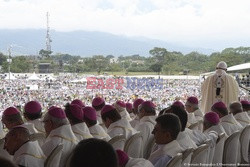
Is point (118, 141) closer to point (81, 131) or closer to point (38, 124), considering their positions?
point (81, 131)

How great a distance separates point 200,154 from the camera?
2467 mm

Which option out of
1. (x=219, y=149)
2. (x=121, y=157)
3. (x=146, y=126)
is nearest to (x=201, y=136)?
(x=219, y=149)

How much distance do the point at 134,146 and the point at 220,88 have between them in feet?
11.2

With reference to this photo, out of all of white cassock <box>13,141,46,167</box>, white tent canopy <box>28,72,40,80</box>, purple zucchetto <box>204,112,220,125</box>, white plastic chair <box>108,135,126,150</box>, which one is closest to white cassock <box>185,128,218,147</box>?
purple zucchetto <box>204,112,220,125</box>

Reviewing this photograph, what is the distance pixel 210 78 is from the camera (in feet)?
20.1

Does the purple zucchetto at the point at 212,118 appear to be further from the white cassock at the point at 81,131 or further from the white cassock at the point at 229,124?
the white cassock at the point at 81,131

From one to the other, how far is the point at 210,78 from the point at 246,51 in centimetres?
530

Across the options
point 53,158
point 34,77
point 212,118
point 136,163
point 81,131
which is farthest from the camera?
point 34,77

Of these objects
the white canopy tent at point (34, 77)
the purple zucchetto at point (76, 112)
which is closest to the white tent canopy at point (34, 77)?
the white canopy tent at point (34, 77)

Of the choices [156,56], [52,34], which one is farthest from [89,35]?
[156,56]

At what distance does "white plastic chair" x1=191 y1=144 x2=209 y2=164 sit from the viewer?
8.00 feet

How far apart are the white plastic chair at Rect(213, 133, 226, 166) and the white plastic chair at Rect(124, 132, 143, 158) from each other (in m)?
0.61

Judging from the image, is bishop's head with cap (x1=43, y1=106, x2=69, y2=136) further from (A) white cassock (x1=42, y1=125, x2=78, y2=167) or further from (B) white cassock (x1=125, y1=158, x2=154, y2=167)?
(B) white cassock (x1=125, y1=158, x2=154, y2=167)

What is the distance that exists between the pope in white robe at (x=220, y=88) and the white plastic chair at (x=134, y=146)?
130 inches
